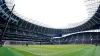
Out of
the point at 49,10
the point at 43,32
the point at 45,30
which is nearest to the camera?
the point at 49,10

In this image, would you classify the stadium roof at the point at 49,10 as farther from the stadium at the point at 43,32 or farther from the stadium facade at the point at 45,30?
the stadium facade at the point at 45,30

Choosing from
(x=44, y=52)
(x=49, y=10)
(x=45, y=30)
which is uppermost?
(x=49, y=10)

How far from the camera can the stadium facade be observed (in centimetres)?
6693

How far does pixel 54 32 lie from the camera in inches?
4934

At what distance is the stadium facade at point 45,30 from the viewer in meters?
66.9

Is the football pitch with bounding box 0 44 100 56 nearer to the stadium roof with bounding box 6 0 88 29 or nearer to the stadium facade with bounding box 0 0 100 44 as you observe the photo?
the stadium facade with bounding box 0 0 100 44

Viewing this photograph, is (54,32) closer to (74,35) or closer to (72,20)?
(74,35)

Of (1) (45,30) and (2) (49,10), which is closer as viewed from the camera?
(2) (49,10)

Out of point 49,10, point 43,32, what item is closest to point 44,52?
point 49,10

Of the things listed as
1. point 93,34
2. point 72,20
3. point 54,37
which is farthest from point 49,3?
point 54,37

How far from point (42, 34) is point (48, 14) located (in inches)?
1450

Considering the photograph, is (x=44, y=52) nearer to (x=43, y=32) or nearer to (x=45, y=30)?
(x=45, y=30)

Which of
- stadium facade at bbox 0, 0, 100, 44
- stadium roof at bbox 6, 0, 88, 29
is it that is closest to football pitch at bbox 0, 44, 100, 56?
stadium facade at bbox 0, 0, 100, 44

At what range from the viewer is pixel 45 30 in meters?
117
